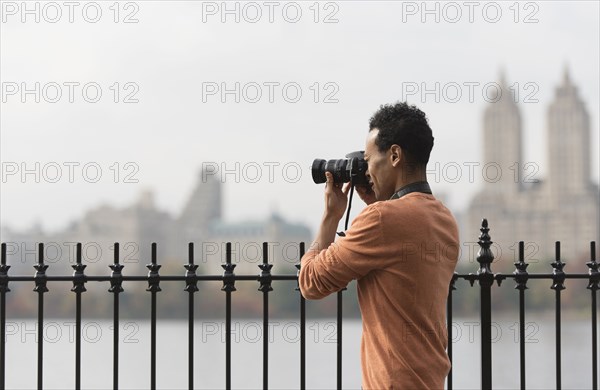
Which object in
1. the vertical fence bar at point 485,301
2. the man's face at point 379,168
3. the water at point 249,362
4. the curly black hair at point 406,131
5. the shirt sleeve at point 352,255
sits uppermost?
the curly black hair at point 406,131

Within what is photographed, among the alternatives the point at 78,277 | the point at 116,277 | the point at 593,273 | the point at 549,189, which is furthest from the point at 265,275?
the point at 549,189

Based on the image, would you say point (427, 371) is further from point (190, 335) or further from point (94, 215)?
point (94, 215)

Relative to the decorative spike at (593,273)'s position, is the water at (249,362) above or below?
below

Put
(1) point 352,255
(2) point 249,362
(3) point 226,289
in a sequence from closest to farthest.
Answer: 1. (1) point 352,255
2. (3) point 226,289
3. (2) point 249,362

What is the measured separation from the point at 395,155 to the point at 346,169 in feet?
0.75

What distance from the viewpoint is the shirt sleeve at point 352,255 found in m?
2.52

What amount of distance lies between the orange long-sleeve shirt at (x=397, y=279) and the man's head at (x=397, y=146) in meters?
0.09

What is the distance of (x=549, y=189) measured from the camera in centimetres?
8962

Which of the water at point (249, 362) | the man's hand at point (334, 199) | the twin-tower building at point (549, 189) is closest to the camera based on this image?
the man's hand at point (334, 199)

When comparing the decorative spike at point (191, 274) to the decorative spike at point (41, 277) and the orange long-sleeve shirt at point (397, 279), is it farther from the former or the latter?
the orange long-sleeve shirt at point (397, 279)

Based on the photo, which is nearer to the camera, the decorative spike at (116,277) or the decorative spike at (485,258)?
the decorative spike at (116,277)

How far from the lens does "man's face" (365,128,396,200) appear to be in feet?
8.68

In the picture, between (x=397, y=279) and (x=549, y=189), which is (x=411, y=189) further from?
(x=549, y=189)

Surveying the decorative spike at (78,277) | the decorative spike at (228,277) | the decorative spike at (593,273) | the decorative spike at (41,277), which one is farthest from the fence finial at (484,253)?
the decorative spike at (41,277)
